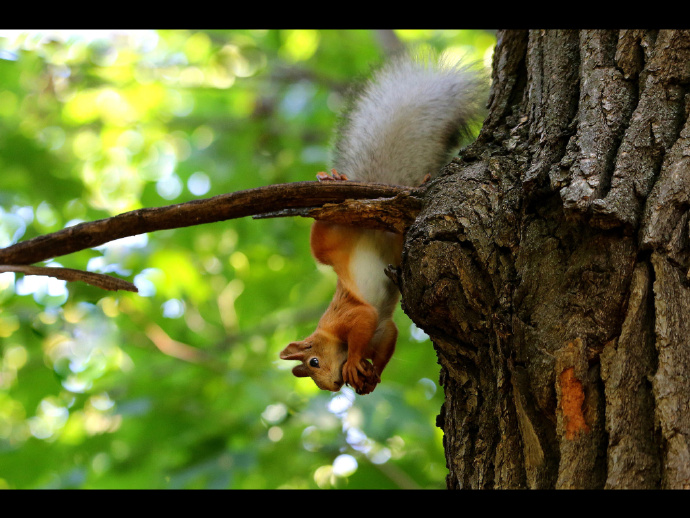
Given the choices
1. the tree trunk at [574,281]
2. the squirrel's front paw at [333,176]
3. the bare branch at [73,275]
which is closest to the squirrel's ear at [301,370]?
the squirrel's front paw at [333,176]

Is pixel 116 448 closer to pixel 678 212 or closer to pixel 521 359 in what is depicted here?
pixel 521 359

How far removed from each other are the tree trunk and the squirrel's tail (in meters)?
0.65

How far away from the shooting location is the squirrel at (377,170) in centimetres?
213

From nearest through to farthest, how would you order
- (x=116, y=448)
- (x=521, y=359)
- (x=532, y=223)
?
(x=521, y=359)
(x=532, y=223)
(x=116, y=448)

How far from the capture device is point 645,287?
1.09 metres

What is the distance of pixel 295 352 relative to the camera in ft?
7.68

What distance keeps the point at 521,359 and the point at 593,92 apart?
2.04 feet

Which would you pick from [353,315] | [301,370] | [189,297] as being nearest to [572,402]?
[353,315]

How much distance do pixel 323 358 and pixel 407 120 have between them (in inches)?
35.3

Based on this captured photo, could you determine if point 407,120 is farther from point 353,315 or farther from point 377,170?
point 353,315

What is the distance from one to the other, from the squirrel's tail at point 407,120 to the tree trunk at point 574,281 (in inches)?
25.6

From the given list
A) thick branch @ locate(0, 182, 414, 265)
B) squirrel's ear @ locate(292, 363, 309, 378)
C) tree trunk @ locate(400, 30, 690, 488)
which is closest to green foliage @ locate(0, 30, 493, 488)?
squirrel's ear @ locate(292, 363, 309, 378)

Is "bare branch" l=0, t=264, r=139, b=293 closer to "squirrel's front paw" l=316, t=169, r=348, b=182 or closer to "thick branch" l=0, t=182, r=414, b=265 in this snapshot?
"thick branch" l=0, t=182, r=414, b=265
